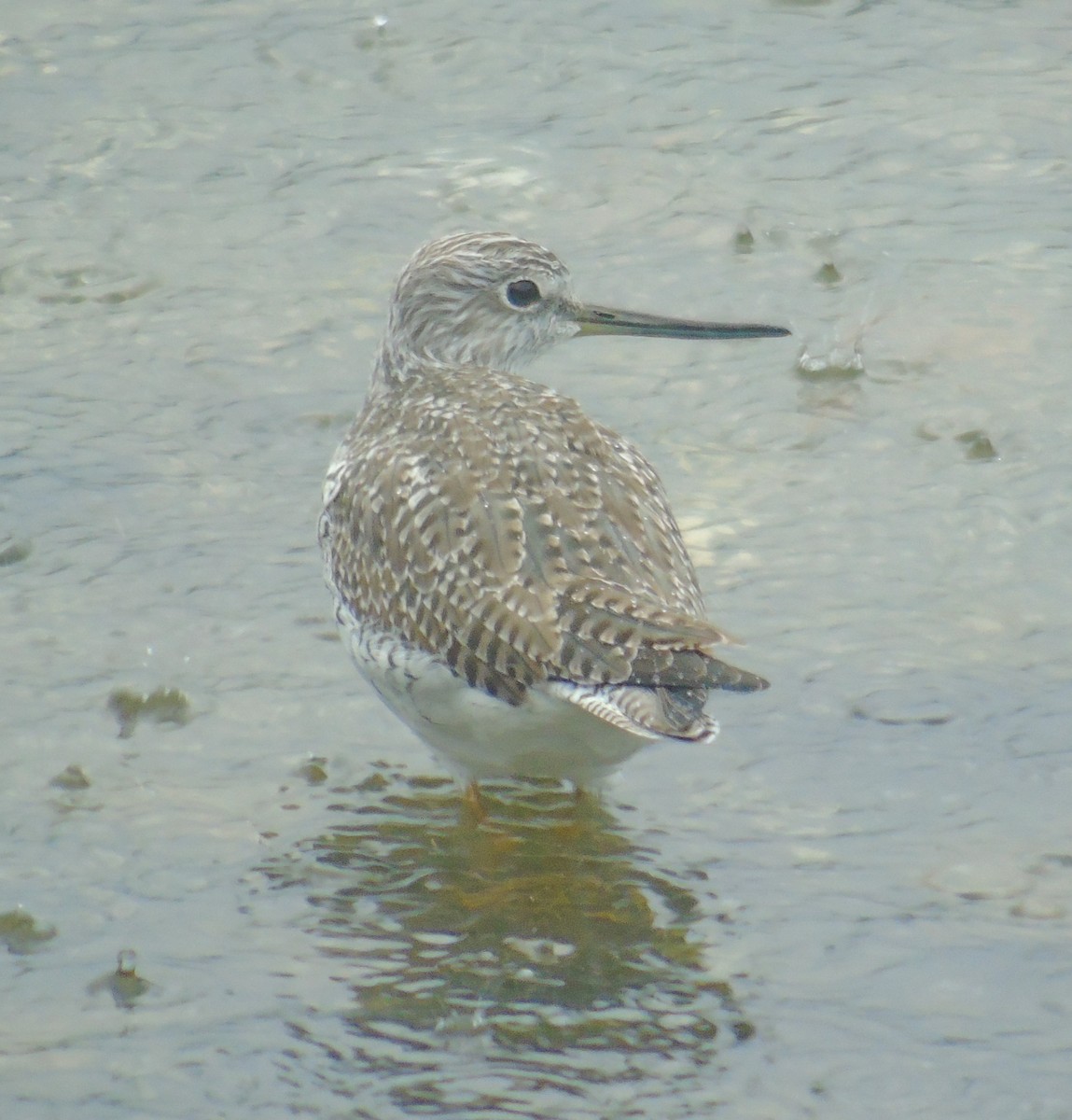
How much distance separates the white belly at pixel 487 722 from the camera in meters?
5.53

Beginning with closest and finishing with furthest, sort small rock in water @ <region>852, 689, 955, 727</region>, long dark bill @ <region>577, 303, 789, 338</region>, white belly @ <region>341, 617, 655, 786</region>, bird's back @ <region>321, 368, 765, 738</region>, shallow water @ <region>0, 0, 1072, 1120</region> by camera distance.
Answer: shallow water @ <region>0, 0, 1072, 1120</region>, bird's back @ <region>321, 368, 765, 738</region>, white belly @ <region>341, 617, 655, 786</region>, small rock in water @ <region>852, 689, 955, 727</region>, long dark bill @ <region>577, 303, 789, 338</region>

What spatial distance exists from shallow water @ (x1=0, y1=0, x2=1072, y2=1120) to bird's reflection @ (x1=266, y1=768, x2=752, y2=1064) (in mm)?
17

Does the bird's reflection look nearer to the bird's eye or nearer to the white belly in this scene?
the white belly

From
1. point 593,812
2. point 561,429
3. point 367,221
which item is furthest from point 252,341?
point 593,812

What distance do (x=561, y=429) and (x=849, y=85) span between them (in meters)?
5.27

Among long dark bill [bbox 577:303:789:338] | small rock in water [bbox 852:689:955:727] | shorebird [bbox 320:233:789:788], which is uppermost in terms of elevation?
long dark bill [bbox 577:303:789:338]

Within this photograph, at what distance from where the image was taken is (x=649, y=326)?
734 cm

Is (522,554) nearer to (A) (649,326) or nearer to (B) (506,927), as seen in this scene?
(B) (506,927)

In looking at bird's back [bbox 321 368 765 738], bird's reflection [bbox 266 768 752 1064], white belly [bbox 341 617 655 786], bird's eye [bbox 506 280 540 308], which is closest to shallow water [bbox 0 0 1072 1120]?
bird's reflection [bbox 266 768 752 1064]

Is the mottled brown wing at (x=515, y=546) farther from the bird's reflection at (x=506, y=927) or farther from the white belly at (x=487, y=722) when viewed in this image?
the bird's reflection at (x=506, y=927)

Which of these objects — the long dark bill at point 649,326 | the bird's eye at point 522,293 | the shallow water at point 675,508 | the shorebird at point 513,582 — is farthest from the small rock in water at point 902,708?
the bird's eye at point 522,293

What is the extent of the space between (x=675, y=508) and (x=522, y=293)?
1035 mm

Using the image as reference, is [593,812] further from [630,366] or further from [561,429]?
[630,366]

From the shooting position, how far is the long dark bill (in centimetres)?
730
